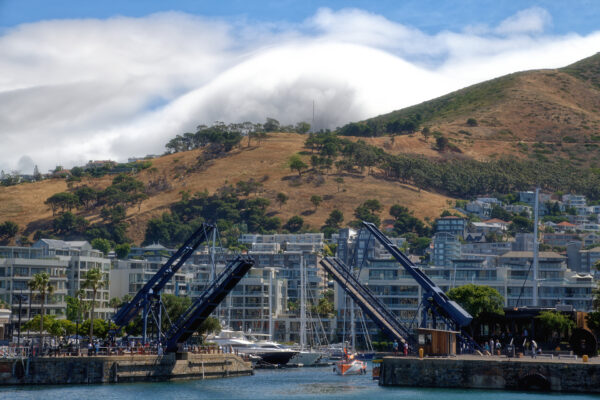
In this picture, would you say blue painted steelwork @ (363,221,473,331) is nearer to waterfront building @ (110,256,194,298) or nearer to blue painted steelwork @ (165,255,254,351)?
blue painted steelwork @ (165,255,254,351)

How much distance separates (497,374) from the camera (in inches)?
2633

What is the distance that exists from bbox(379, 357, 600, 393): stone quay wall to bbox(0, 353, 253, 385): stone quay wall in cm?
2164

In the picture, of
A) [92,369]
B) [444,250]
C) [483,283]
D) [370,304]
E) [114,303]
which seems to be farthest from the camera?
[444,250]

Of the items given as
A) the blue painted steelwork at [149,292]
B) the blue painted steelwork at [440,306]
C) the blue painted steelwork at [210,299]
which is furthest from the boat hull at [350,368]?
the blue painted steelwork at [149,292]

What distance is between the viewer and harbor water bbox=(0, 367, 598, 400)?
214 feet

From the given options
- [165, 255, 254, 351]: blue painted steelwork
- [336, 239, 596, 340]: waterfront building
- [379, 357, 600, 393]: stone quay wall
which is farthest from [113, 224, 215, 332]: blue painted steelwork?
[336, 239, 596, 340]: waterfront building

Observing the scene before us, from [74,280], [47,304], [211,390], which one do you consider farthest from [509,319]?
[74,280]

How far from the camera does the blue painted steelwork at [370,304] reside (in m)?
83.3

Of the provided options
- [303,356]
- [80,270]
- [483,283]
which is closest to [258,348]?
[303,356]

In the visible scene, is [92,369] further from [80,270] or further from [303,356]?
[80,270]

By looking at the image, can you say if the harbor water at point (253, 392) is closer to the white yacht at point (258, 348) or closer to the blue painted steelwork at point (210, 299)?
the blue painted steelwork at point (210, 299)

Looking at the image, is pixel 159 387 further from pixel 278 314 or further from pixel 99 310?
pixel 278 314

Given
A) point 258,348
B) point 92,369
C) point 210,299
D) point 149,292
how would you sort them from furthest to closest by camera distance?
point 258,348
point 149,292
point 210,299
point 92,369

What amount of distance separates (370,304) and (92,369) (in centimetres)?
2517
